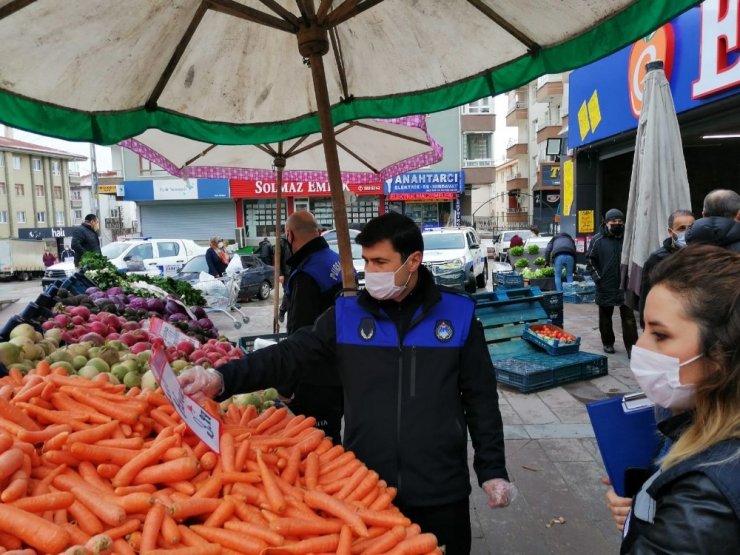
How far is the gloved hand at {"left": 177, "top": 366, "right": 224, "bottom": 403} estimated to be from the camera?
2177 millimetres

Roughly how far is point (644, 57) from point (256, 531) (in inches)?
418

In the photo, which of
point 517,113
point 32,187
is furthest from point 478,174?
point 32,187

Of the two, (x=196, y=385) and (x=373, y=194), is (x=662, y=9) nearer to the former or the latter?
(x=196, y=385)

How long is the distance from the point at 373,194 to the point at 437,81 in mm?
27032

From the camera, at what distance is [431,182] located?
30.4 m

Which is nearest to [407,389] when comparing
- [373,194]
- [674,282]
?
[674,282]

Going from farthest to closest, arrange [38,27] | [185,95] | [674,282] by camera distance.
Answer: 1. [185,95]
2. [38,27]
3. [674,282]

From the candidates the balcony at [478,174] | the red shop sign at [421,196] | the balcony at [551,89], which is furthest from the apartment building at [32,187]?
the balcony at [551,89]

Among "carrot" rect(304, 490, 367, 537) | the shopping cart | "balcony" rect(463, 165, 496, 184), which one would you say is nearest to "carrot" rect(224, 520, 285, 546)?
"carrot" rect(304, 490, 367, 537)

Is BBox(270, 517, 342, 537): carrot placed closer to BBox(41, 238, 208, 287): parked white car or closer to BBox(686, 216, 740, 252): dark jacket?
BBox(686, 216, 740, 252): dark jacket

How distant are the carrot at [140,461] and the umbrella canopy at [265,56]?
1909mm

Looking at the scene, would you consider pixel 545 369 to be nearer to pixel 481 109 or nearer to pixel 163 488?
pixel 163 488

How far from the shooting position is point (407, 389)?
2.21 metres

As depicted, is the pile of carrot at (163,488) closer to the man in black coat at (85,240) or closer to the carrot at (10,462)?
the carrot at (10,462)
